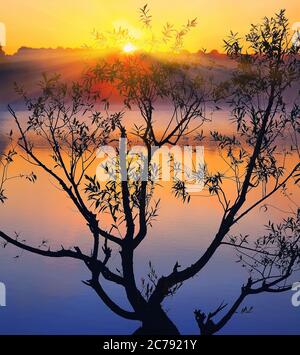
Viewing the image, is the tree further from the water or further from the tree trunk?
the water

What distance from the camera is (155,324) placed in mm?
9828

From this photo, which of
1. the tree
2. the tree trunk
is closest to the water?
the tree

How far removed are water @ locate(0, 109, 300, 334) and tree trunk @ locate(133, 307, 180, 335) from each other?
2041mm

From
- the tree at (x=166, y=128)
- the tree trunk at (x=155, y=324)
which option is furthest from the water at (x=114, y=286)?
the tree trunk at (x=155, y=324)

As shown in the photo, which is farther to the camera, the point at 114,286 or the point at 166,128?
the point at 114,286

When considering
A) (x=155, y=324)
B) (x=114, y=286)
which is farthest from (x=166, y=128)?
(x=114, y=286)

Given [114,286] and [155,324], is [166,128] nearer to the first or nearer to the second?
[155,324]

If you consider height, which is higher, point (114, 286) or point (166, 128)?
point (166, 128)

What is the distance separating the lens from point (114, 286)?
47.4 feet

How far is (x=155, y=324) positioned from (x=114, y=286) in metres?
4.71

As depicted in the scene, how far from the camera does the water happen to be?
1322 cm

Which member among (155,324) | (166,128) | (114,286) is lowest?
(114,286)

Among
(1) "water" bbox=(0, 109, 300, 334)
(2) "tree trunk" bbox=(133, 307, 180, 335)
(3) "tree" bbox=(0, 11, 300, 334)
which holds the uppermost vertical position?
(3) "tree" bbox=(0, 11, 300, 334)

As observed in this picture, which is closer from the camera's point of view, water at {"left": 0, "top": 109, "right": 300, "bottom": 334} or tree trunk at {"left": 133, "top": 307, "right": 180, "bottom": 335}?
tree trunk at {"left": 133, "top": 307, "right": 180, "bottom": 335}
